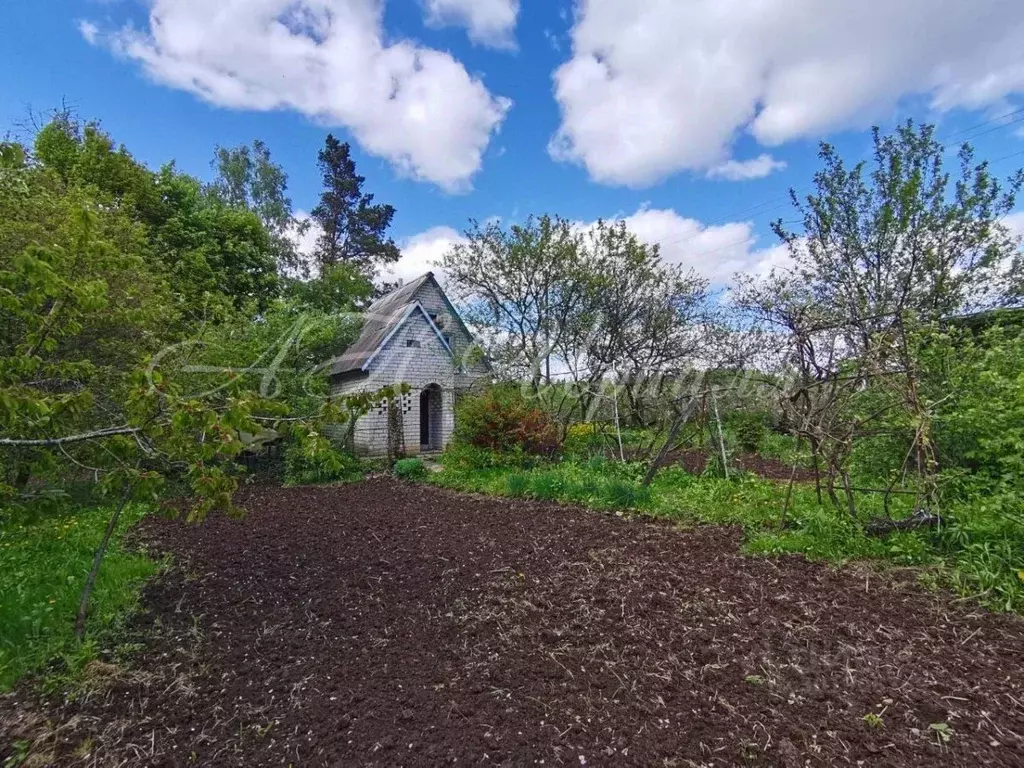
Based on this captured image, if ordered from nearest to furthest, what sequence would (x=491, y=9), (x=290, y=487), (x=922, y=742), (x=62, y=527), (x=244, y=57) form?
(x=922, y=742), (x=62, y=527), (x=491, y=9), (x=244, y=57), (x=290, y=487)

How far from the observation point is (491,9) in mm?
5629

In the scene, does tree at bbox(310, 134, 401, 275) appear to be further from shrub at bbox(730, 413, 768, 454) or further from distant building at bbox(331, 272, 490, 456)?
shrub at bbox(730, 413, 768, 454)

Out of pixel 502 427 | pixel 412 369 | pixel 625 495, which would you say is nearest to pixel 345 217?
pixel 412 369

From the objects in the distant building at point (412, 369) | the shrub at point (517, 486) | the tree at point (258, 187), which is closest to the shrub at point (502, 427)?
the shrub at point (517, 486)

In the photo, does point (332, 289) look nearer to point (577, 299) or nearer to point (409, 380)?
point (409, 380)

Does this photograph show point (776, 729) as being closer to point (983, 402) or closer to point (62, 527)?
point (983, 402)

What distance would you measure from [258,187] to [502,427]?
18.5 metres

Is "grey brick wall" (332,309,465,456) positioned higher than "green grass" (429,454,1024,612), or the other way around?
"grey brick wall" (332,309,465,456)

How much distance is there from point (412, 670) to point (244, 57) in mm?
7546

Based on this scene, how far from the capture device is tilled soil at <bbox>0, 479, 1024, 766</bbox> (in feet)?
6.34

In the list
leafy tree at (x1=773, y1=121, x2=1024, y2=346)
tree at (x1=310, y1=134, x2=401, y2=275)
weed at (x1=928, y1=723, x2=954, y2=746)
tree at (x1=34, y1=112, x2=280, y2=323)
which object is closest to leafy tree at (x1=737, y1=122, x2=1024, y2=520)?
leafy tree at (x1=773, y1=121, x2=1024, y2=346)

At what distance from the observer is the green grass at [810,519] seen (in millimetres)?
3041

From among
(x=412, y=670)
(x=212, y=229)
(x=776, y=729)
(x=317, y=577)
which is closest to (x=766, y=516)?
(x=776, y=729)

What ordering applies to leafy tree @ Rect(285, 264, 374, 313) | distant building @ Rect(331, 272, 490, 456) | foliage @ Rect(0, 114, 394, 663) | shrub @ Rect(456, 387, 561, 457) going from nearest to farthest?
foliage @ Rect(0, 114, 394, 663)
shrub @ Rect(456, 387, 561, 457)
distant building @ Rect(331, 272, 490, 456)
leafy tree @ Rect(285, 264, 374, 313)
